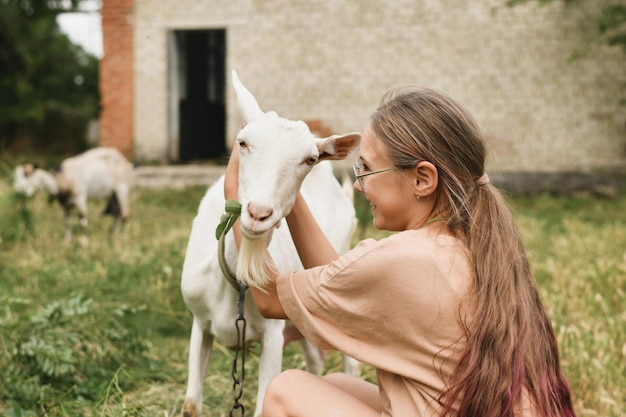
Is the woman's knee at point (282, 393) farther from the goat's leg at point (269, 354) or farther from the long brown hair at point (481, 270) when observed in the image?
the goat's leg at point (269, 354)

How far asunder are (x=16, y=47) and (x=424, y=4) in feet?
48.1

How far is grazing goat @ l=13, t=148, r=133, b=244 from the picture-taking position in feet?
29.7

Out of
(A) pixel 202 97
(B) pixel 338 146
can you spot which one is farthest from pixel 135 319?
(A) pixel 202 97

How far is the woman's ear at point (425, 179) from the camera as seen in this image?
2.29m

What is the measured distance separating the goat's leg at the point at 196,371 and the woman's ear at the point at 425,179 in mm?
1379

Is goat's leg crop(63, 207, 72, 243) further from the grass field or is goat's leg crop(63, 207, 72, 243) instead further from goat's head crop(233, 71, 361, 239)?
goat's head crop(233, 71, 361, 239)

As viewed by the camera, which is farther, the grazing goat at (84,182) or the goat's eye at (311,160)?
the grazing goat at (84,182)

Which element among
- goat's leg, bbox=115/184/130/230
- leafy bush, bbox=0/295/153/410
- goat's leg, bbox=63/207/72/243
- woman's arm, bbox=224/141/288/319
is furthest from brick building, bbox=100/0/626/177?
woman's arm, bbox=224/141/288/319

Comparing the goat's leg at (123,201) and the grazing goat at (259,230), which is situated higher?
the grazing goat at (259,230)

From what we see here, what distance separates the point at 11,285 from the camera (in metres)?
6.07

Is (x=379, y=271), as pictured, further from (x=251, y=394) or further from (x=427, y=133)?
(x=251, y=394)

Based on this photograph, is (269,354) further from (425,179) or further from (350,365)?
(425,179)

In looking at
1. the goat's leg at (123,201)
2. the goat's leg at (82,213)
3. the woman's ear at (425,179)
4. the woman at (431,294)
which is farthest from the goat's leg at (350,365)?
the goat's leg at (123,201)

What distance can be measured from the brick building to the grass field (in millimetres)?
4192
